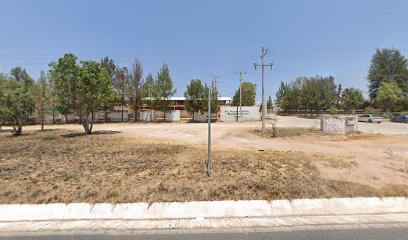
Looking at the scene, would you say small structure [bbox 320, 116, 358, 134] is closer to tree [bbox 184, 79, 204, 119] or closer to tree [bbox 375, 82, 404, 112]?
tree [bbox 184, 79, 204, 119]

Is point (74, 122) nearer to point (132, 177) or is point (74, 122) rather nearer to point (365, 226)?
point (132, 177)

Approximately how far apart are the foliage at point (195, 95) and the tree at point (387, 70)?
5045 cm

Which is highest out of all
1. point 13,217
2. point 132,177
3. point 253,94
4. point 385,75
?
point 385,75

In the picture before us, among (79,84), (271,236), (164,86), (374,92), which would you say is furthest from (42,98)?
(374,92)

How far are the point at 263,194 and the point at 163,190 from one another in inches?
101

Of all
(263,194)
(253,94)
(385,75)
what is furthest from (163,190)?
(385,75)

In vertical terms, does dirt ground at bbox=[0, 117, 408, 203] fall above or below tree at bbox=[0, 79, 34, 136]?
below

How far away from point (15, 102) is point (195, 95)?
80.6 ft

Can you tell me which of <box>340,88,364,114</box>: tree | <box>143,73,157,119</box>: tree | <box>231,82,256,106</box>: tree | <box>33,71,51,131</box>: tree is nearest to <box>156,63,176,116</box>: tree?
<box>143,73,157,119</box>: tree

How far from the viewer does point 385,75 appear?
55906mm

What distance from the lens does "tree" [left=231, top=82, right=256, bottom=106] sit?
55.0 metres

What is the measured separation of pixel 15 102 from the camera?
16.8 metres

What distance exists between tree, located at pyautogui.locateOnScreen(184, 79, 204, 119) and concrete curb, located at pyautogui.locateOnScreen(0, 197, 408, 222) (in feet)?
106

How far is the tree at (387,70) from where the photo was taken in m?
54.4
